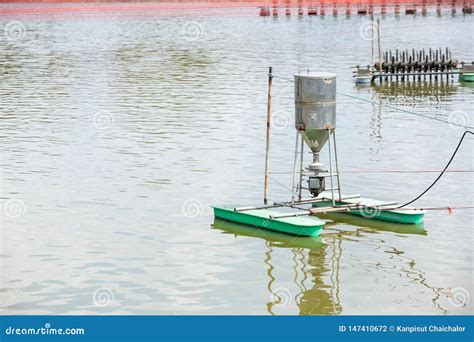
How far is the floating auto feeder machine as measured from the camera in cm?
2577

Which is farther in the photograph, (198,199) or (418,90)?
(418,90)

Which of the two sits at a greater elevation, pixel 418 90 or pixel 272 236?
pixel 418 90

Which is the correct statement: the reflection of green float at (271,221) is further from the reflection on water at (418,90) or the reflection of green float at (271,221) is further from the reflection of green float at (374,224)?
the reflection on water at (418,90)

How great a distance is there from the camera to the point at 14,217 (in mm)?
27781

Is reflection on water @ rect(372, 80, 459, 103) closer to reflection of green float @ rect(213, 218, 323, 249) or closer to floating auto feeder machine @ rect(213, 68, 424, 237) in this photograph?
floating auto feeder machine @ rect(213, 68, 424, 237)

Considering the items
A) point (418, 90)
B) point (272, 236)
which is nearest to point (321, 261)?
point (272, 236)

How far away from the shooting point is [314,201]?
27000 mm

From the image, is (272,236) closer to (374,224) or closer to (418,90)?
(374,224)

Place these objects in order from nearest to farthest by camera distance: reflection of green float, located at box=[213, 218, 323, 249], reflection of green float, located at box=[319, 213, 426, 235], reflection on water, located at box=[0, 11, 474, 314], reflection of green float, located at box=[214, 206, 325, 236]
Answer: reflection on water, located at box=[0, 11, 474, 314] → reflection of green float, located at box=[213, 218, 323, 249] → reflection of green float, located at box=[214, 206, 325, 236] → reflection of green float, located at box=[319, 213, 426, 235]

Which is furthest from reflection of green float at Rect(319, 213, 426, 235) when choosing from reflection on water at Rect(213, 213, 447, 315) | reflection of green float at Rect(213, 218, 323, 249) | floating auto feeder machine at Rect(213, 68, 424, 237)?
reflection of green float at Rect(213, 218, 323, 249)

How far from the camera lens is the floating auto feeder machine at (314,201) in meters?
25.8

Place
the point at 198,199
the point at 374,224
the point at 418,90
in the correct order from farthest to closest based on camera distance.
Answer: the point at 418,90 → the point at 198,199 → the point at 374,224
